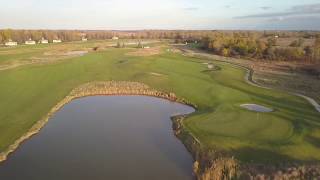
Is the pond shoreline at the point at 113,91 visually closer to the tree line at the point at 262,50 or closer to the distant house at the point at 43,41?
the tree line at the point at 262,50

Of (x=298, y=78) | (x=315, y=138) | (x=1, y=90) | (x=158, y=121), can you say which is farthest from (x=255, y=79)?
(x=1, y=90)

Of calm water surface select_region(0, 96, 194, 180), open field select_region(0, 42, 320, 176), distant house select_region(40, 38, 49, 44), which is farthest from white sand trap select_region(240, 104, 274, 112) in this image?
distant house select_region(40, 38, 49, 44)

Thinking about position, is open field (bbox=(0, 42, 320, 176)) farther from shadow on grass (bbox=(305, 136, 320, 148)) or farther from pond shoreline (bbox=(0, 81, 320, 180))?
pond shoreline (bbox=(0, 81, 320, 180))

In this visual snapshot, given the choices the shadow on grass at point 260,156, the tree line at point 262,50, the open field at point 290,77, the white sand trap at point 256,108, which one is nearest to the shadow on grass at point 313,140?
the shadow on grass at point 260,156

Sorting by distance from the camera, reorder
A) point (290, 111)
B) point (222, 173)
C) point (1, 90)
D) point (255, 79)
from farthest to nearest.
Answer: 1. point (255, 79)
2. point (1, 90)
3. point (290, 111)
4. point (222, 173)

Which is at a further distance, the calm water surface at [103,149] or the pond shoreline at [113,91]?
the pond shoreline at [113,91]

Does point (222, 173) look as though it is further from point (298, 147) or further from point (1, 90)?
point (1, 90)

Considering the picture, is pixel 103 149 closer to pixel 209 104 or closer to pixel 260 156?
pixel 260 156
